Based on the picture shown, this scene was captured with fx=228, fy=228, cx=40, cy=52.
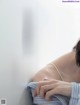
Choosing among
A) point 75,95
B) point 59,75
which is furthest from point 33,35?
point 75,95

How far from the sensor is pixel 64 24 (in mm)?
1085

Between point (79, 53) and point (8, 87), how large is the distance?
0.92 feet

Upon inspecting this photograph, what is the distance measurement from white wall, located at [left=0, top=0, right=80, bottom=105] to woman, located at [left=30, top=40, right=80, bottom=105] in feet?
0.22

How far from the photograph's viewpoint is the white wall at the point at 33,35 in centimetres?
70

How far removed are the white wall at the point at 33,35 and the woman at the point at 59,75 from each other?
0.22 feet

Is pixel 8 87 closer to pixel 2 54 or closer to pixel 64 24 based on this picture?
pixel 2 54

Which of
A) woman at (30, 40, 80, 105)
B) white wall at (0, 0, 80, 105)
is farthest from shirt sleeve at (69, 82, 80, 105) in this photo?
white wall at (0, 0, 80, 105)

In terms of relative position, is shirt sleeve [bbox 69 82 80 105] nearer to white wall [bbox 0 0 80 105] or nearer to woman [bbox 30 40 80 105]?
woman [bbox 30 40 80 105]

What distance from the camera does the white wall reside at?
2.29ft

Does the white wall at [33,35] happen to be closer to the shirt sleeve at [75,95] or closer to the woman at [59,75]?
the woman at [59,75]

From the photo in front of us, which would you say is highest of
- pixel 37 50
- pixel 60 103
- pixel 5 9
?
pixel 5 9

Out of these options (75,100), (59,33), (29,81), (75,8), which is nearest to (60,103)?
(75,100)

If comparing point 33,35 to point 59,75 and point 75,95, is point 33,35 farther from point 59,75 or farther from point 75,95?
point 75,95

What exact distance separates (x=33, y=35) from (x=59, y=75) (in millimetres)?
180
